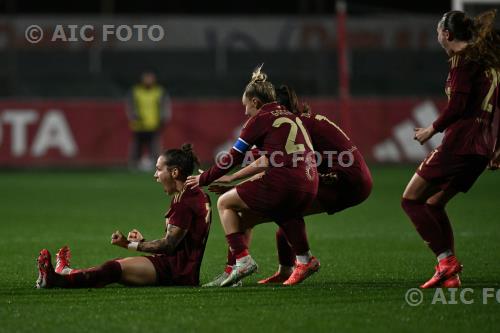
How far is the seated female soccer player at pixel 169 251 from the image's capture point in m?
7.11

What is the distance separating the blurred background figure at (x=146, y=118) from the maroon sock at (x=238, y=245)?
1382 centimetres

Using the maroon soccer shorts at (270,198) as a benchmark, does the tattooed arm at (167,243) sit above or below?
below

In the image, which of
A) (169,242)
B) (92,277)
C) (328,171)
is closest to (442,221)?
(328,171)

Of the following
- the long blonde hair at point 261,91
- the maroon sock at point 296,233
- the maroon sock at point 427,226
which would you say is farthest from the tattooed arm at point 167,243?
the maroon sock at point 427,226

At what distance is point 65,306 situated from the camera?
21.0 ft

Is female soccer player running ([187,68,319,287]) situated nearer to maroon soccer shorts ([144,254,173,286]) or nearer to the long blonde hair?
the long blonde hair

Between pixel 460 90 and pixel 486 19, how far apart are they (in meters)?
0.56

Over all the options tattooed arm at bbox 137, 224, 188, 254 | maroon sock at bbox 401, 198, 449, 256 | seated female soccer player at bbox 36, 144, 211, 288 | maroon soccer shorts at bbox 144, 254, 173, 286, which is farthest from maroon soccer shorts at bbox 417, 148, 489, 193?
maroon soccer shorts at bbox 144, 254, 173, 286

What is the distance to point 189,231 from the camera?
286 inches

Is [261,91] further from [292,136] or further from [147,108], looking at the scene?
[147,108]

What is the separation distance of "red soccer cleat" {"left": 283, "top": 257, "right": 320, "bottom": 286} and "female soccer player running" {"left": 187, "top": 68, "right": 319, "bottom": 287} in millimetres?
370

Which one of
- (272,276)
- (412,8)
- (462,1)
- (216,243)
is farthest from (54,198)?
(412,8)

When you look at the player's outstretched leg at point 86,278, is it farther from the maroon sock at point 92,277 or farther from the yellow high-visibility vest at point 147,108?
the yellow high-visibility vest at point 147,108

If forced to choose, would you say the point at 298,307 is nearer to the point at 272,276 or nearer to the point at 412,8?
the point at 272,276
